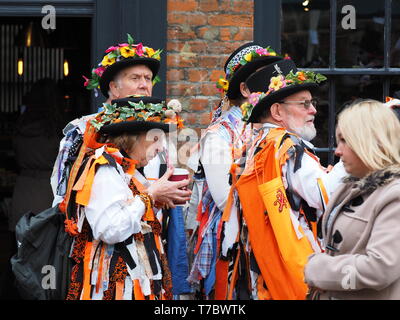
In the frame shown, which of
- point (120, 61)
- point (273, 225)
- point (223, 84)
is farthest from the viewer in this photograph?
point (223, 84)

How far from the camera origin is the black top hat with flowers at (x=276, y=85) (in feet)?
14.7

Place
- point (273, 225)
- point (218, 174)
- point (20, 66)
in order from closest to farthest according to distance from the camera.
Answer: point (273, 225)
point (218, 174)
point (20, 66)

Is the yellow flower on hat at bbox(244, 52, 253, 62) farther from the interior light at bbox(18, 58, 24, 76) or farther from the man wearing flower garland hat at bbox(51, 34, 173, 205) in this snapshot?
the interior light at bbox(18, 58, 24, 76)

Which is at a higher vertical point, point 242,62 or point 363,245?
point 242,62

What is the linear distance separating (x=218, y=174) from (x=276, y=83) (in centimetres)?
68

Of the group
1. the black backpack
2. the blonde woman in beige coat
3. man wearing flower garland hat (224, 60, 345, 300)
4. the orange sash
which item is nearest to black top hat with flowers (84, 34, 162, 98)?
man wearing flower garland hat (224, 60, 345, 300)

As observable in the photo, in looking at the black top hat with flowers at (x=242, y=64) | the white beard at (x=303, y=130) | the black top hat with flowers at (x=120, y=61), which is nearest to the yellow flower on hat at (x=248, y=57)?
the black top hat with flowers at (x=242, y=64)

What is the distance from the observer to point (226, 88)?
5.46 metres

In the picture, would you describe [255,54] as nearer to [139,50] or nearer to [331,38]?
[139,50]

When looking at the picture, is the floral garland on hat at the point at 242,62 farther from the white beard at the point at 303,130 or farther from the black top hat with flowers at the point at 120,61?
the white beard at the point at 303,130

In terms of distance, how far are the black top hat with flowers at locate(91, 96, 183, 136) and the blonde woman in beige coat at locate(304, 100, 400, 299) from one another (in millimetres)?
1219

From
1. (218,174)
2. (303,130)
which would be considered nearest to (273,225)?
(303,130)

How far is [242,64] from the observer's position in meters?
5.27
